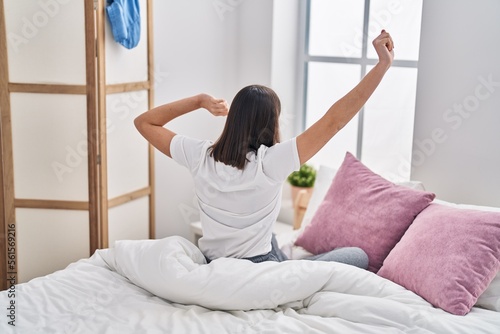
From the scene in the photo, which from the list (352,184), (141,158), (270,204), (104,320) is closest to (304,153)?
(270,204)

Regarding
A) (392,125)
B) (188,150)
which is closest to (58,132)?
(188,150)

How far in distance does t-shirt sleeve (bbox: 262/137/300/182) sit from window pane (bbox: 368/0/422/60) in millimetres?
1206

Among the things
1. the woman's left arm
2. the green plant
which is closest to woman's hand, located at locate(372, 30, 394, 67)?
the woman's left arm

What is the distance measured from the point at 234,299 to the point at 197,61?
1.95m

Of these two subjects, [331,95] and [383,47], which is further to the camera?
[331,95]

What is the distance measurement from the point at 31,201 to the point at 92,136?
435mm

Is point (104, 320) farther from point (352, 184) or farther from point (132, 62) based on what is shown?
point (132, 62)

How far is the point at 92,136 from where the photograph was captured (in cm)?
285

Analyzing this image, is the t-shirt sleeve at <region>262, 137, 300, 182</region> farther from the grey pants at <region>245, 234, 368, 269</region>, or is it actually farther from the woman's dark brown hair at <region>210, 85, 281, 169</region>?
the grey pants at <region>245, 234, 368, 269</region>

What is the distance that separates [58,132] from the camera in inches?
113

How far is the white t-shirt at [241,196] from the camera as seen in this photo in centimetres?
198

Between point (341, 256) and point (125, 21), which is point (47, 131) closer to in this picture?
point (125, 21)

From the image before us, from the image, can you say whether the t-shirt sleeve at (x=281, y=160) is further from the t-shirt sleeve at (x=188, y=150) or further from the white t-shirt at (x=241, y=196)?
the t-shirt sleeve at (x=188, y=150)

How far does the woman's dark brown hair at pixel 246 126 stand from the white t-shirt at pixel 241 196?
0.11ft
